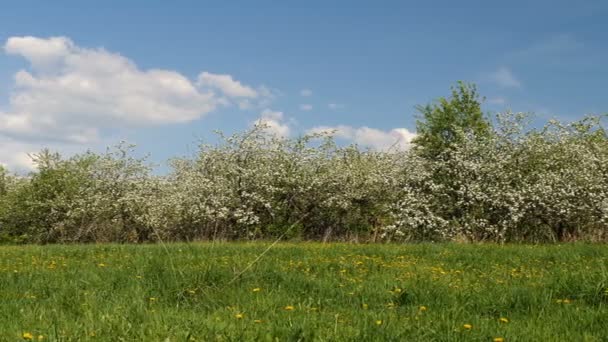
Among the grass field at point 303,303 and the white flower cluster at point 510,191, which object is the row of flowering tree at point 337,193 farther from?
the grass field at point 303,303

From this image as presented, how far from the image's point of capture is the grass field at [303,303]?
5.64 m

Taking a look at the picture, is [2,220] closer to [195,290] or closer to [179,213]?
[179,213]

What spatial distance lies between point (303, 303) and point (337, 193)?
22.7m

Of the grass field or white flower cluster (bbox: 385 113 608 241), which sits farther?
white flower cluster (bbox: 385 113 608 241)

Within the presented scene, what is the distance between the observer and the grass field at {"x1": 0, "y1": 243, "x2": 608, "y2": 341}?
5645mm

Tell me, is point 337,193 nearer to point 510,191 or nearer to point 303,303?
point 510,191

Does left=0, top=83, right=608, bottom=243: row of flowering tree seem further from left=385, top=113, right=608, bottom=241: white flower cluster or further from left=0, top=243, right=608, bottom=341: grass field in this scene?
left=0, top=243, right=608, bottom=341: grass field

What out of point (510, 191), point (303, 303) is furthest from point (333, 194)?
point (303, 303)

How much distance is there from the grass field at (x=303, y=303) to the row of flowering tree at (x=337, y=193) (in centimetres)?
1469

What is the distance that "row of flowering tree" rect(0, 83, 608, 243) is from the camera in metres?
26.5

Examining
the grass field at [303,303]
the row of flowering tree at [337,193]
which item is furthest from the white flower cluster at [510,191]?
the grass field at [303,303]

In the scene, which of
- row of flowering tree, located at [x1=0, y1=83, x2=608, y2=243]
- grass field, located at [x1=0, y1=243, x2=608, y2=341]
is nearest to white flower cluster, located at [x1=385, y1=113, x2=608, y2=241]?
row of flowering tree, located at [x1=0, y1=83, x2=608, y2=243]

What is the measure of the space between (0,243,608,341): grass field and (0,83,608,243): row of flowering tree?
48.2 ft

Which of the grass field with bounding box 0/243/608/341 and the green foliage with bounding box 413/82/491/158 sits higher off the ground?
the green foliage with bounding box 413/82/491/158
